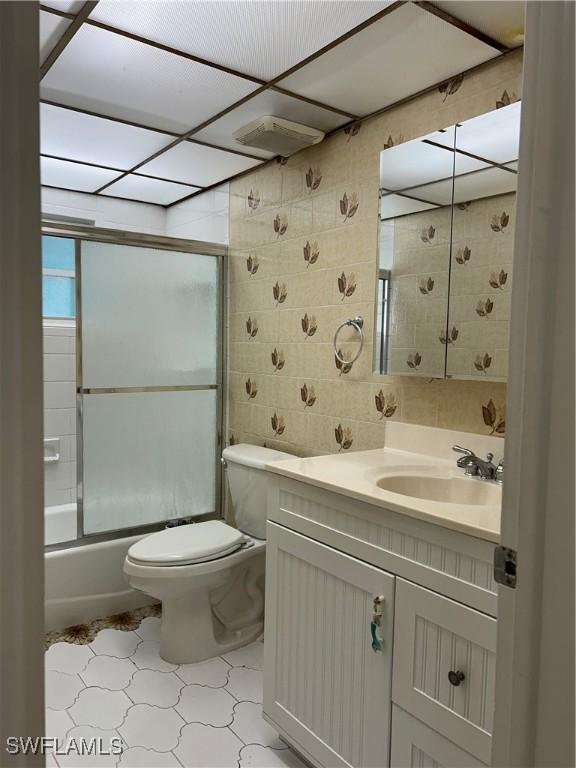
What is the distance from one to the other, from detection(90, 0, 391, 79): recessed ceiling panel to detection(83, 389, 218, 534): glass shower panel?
153 cm

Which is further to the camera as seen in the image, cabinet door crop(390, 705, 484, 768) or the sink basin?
the sink basin

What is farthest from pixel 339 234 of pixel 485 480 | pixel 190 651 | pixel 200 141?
pixel 190 651

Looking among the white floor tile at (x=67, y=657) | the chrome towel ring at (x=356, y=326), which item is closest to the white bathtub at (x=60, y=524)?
the white floor tile at (x=67, y=657)

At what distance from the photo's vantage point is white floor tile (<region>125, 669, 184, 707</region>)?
2.01 m

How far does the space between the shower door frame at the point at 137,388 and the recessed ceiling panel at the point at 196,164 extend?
34cm

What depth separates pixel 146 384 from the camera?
2.77 meters

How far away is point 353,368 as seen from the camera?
7.32ft

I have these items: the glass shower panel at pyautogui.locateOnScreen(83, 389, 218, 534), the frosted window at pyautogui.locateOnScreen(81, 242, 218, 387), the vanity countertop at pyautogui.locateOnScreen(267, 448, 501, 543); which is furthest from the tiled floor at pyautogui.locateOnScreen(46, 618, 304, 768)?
the frosted window at pyautogui.locateOnScreen(81, 242, 218, 387)

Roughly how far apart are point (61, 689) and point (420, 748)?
4.44 feet

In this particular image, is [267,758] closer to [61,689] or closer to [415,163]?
[61,689]

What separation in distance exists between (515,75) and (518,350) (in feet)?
4.21

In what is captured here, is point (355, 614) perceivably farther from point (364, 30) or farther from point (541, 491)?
point (364, 30)

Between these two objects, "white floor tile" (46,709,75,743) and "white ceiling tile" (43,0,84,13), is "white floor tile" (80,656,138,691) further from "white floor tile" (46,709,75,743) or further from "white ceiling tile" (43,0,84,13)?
"white ceiling tile" (43,0,84,13)

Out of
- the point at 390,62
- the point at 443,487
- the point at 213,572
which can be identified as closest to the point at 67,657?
the point at 213,572
